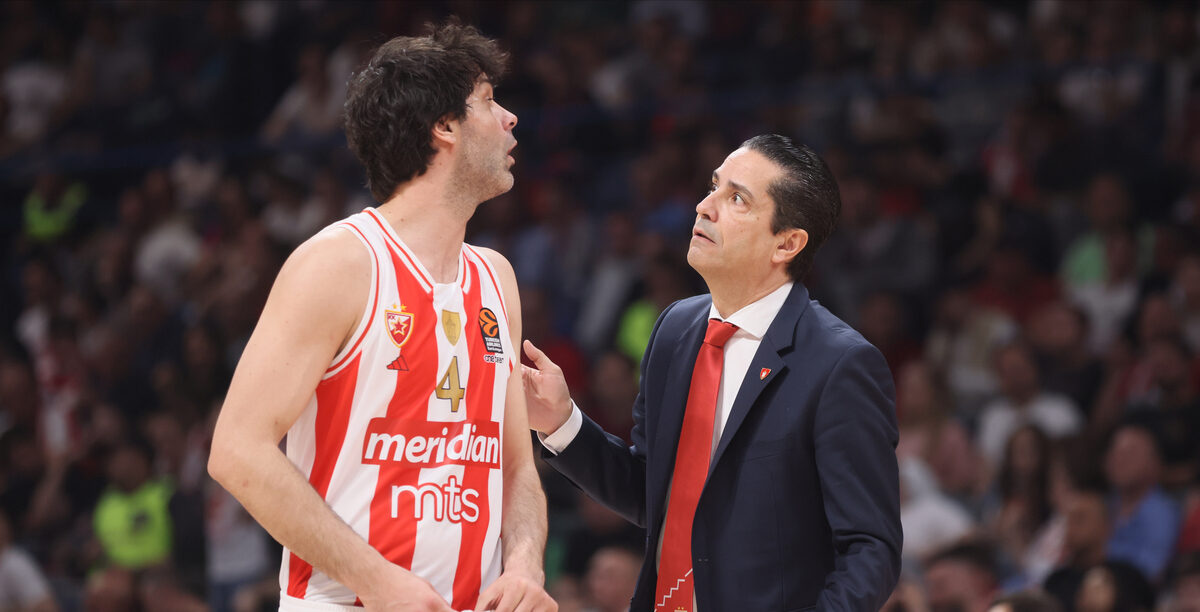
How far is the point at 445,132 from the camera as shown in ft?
9.87

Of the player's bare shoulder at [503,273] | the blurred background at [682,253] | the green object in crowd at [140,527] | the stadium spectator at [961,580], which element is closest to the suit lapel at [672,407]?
the player's bare shoulder at [503,273]

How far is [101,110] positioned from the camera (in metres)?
11.4

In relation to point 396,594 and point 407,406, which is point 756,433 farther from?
point 396,594

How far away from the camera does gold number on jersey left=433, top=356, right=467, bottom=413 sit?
9.50 ft

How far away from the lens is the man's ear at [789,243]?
11.2 ft

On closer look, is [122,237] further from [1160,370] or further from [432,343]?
[432,343]

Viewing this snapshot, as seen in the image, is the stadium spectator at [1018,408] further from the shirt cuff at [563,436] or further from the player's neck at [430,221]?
the player's neck at [430,221]

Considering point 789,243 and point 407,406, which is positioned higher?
point 789,243

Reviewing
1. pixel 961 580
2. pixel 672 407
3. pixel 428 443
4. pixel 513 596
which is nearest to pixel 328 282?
pixel 428 443

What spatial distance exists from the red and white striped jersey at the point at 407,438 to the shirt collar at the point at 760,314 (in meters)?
0.75

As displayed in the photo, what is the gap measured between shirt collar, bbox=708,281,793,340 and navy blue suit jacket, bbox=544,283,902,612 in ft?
0.14

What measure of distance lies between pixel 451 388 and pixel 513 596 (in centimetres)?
46

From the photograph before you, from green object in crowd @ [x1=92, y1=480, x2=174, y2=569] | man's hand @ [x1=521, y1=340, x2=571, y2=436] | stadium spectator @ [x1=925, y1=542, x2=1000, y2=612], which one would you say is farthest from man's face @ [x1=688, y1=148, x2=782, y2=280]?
green object in crowd @ [x1=92, y1=480, x2=174, y2=569]

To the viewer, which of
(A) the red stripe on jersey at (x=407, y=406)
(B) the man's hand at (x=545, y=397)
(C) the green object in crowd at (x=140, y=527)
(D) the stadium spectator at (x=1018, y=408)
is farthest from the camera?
(C) the green object in crowd at (x=140, y=527)
